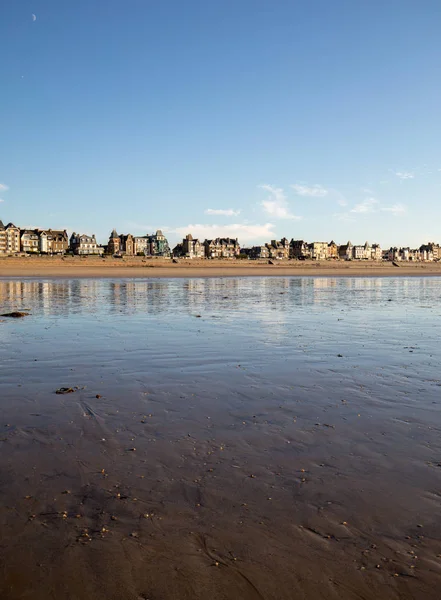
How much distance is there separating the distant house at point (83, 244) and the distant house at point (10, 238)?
2014cm

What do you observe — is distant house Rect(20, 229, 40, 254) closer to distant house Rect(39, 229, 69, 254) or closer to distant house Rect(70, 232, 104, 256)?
distant house Rect(39, 229, 69, 254)

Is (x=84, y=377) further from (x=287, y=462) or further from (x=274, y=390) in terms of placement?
(x=287, y=462)

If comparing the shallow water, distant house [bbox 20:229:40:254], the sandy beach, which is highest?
distant house [bbox 20:229:40:254]

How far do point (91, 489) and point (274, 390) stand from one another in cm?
432

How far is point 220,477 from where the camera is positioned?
4945 millimetres

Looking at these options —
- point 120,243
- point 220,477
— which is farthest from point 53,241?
point 220,477

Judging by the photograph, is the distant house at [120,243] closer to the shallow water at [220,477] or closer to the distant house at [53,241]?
the distant house at [53,241]

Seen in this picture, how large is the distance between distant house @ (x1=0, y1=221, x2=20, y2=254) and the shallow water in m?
160

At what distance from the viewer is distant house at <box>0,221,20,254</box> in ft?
509

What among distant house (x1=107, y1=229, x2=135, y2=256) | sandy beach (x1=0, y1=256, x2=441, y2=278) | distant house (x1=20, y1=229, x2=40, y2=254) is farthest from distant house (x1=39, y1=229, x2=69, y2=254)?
sandy beach (x1=0, y1=256, x2=441, y2=278)

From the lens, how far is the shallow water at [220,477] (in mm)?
3463

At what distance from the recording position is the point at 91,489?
466cm

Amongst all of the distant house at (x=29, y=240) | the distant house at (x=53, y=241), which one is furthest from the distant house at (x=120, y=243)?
the distant house at (x=29, y=240)

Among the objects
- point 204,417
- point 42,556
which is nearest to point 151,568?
point 42,556
